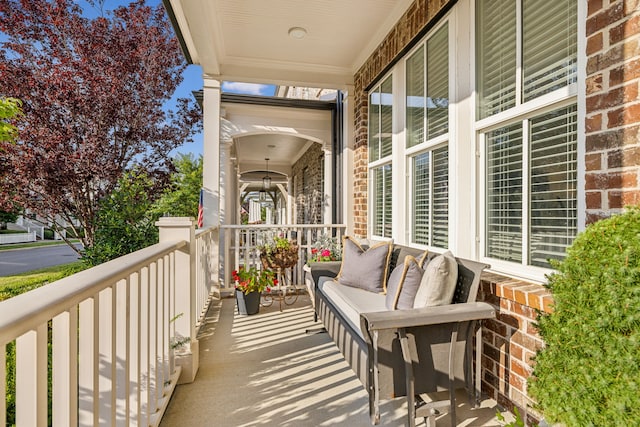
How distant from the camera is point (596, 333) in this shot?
0.97m

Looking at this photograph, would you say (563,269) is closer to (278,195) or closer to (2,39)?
(2,39)

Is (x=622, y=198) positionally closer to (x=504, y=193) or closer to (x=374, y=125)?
(x=504, y=193)

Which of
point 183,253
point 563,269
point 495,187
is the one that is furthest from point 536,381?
point 183,253

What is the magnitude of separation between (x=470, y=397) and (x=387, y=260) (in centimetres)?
118

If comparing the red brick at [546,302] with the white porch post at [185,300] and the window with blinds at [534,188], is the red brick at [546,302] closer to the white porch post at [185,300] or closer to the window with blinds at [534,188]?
the window with blinds at [534,188]

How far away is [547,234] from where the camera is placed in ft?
5.95

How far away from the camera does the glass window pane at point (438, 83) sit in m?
2.66

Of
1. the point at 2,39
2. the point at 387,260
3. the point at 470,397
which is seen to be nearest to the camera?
the point at 470,397

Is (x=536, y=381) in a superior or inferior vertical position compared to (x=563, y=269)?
inferior

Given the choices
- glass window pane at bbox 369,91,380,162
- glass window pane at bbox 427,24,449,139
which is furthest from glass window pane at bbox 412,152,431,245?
glass window pane at bbox 369,91,380,162

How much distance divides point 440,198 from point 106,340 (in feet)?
7.97

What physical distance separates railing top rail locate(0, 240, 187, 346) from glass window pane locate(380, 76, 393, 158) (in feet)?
9.93

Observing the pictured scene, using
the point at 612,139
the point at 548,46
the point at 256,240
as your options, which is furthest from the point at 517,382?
the point at 256,240

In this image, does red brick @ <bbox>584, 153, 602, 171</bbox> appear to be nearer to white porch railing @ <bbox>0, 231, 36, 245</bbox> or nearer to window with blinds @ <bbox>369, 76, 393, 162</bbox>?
window with blinds @ <bbox>369, 76, 393, 162</bbox>
